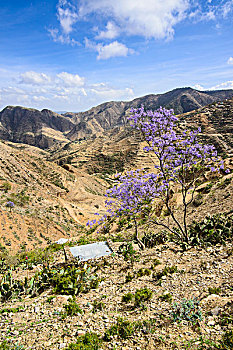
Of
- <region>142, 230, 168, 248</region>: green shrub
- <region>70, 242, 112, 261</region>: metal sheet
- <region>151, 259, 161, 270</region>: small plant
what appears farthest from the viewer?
<region>142, 230, 168, 248</region>: green shrub

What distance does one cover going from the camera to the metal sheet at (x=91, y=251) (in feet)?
34.7

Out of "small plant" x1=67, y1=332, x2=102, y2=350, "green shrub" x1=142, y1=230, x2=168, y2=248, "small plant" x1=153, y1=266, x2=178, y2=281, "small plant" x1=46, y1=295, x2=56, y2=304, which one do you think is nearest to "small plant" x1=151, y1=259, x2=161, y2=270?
"small plant" x1=153, y1=266, x2=178, y2=281

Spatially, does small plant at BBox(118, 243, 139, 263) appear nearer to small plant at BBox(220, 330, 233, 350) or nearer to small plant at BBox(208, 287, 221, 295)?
small plant at BBox(208, 287, 221, 295)

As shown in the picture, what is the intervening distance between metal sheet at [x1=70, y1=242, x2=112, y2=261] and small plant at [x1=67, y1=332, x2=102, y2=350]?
17.2ft

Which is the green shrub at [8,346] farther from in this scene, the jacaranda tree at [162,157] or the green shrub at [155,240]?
the green shrub at [155,240]

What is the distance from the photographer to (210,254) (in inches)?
337

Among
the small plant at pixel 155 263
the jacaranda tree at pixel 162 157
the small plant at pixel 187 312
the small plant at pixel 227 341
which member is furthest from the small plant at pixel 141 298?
the jacaranda tree at pixel 162 157

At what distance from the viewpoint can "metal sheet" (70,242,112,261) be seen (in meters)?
10.6

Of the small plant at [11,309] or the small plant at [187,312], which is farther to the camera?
the small plant at [11,309]

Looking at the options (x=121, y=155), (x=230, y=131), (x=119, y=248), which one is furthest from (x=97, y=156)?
(x=119, y=248)

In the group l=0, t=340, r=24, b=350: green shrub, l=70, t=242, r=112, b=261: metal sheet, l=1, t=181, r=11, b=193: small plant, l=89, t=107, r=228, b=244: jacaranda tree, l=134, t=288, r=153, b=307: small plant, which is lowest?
l=70, t=242, r=112, b=261: metal sheet

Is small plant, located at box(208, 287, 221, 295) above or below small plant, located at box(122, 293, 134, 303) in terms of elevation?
above

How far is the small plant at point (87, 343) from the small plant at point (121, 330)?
0.25m

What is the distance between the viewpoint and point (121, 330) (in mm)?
5246
